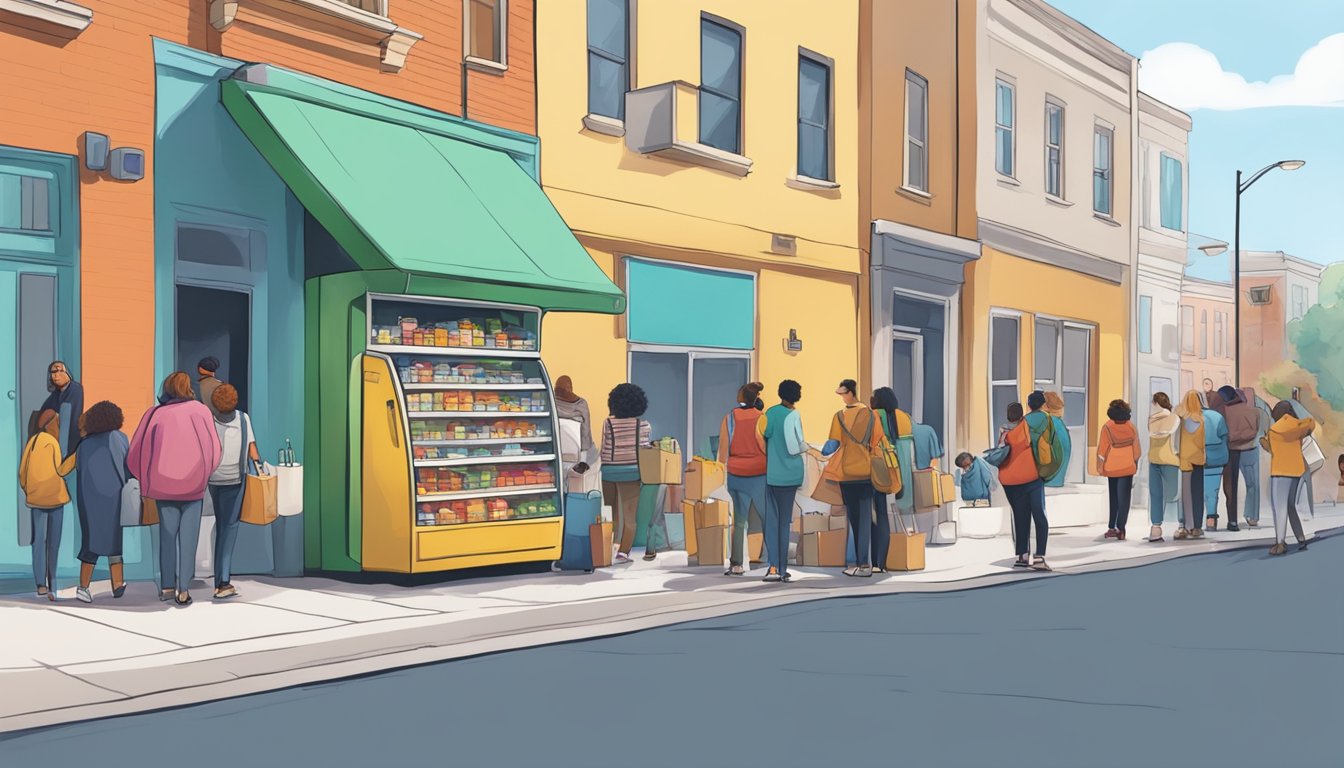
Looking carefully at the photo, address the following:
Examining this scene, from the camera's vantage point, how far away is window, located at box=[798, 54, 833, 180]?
19.8 meters

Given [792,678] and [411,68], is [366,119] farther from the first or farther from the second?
[792,678]

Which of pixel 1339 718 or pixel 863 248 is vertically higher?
pixel 863 248

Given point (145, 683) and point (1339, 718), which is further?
point (145, 683)

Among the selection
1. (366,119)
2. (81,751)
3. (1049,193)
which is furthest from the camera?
(1049,193)

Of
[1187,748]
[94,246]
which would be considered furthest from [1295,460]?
[94,246]

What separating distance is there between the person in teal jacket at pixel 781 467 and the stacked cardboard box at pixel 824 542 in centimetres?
141

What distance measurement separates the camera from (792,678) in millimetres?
8117

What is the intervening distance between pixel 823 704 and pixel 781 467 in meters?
5.35

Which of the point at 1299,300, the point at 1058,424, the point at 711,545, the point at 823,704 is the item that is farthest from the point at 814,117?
the point at 1299,300

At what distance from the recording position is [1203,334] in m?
58.8

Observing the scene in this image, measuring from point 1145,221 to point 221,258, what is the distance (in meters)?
23.3

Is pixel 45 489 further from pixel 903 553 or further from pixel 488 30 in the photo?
pixel 903 553

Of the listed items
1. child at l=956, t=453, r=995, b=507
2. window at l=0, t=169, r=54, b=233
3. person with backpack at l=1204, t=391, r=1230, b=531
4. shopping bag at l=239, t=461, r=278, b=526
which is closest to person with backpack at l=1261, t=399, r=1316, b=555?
person with backpack at l=1204, t=391, r=1230, b=531

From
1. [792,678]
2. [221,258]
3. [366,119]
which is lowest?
[792,678]
